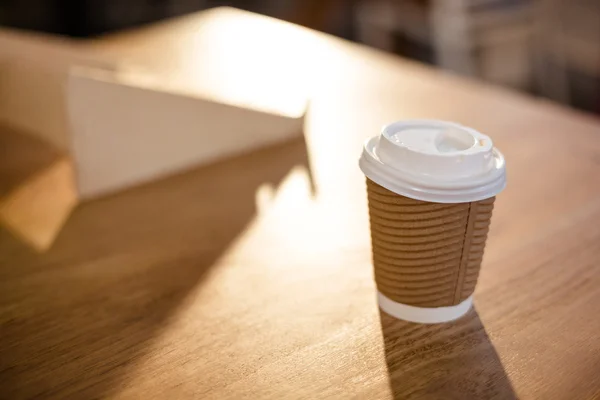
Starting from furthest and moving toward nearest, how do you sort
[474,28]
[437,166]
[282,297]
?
[474,28] → [282,297] → [437,166]

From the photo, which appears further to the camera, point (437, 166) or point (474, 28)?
point (474, 28)

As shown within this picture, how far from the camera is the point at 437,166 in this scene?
1.67 ft

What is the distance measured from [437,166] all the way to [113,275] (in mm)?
353

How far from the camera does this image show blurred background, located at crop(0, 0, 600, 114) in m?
2.59

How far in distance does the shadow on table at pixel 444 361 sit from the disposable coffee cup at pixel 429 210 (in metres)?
0.02

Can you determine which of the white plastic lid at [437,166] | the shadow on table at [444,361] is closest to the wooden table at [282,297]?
the shadow on table at [444,361]

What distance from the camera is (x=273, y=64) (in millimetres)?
1315

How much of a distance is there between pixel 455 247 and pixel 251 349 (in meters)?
0.19

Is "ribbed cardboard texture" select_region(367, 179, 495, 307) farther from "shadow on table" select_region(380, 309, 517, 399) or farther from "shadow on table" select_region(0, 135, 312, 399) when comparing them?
"shadow on table" select_region(0, 135, 312, 399)

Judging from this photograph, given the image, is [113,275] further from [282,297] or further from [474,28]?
[474,28]

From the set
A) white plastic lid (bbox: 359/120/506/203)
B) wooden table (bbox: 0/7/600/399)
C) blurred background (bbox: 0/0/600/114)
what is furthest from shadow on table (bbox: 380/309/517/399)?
blurred background (bbox: 0/0/600/114)

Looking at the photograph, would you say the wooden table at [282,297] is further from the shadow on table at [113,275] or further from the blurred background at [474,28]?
the blurred background at [474,28]

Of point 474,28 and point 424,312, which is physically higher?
point 424,312

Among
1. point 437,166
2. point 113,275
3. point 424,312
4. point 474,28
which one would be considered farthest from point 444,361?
point 474,28
